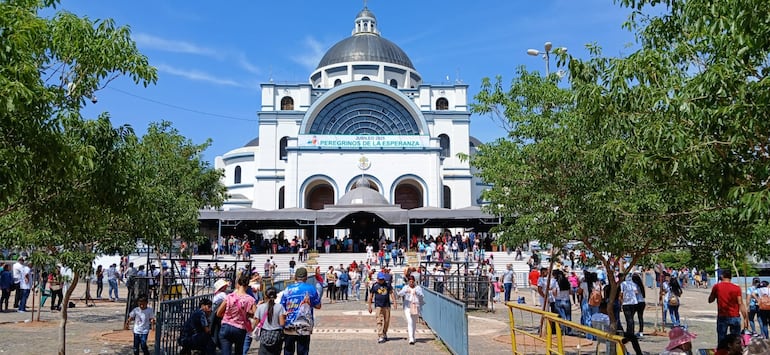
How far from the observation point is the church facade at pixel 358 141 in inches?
2061

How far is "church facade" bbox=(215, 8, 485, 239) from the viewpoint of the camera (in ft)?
172

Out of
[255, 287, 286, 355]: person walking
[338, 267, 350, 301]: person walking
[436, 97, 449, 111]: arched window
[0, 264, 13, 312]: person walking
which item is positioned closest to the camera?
[255, 287, 286, 355]: person walking

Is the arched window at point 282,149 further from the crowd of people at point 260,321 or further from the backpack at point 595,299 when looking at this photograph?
the crowd of people at point 260,321

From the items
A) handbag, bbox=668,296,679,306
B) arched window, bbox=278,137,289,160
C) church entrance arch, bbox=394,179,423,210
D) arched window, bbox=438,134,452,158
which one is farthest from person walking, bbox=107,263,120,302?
arched window, bbox=438,134,452,158

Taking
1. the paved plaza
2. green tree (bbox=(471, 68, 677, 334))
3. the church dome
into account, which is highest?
the church dome

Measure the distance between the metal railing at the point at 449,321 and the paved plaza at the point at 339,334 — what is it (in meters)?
0.28

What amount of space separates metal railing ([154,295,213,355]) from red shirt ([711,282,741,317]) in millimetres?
8245

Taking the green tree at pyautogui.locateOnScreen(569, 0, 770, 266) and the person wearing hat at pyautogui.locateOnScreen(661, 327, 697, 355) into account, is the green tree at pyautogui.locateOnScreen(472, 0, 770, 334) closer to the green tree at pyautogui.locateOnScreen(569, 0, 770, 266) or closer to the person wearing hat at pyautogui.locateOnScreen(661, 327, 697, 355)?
the green tree at pyautogui.locateOnScreen(569, 0, 770, 266)

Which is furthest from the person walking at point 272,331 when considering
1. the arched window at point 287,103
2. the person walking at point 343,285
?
the arched window at point 287,103

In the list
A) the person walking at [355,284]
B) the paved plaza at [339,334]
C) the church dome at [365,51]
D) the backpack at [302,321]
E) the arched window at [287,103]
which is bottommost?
the paved plaza at [339,334]

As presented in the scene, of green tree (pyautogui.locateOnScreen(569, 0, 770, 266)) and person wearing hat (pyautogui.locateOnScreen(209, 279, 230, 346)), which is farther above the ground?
green tree (pyautogui.locateOnScreen(569, 0, 770, 266))

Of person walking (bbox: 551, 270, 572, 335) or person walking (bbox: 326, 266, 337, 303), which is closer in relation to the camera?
person walking (bbox: 551, 270, 572, 335)

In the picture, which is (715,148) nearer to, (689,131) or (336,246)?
(689,131)

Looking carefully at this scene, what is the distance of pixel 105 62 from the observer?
745cm
